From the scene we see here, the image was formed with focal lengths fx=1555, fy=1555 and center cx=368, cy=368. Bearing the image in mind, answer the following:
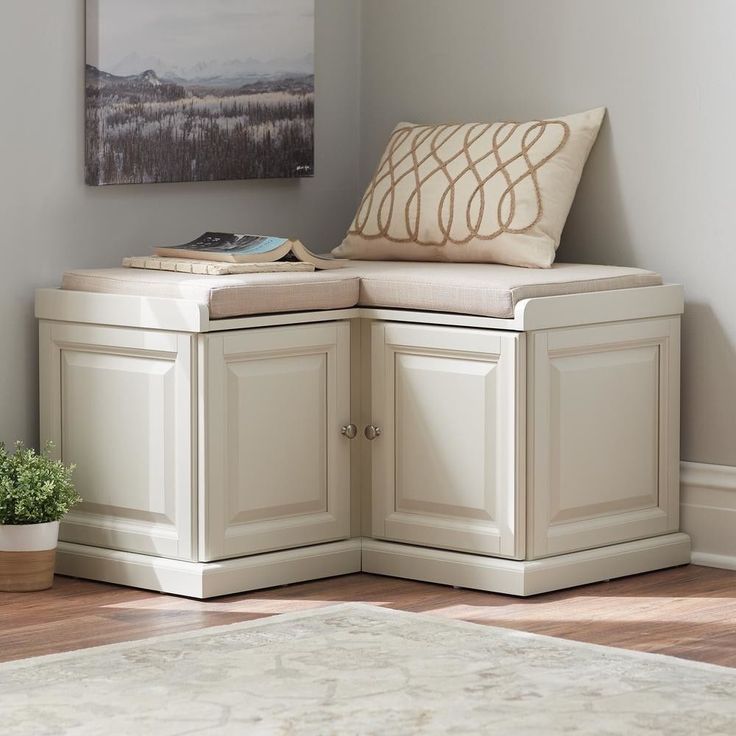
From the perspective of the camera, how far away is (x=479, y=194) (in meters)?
3.40

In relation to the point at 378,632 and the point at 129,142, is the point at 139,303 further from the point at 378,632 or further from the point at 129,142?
the point at 378,632

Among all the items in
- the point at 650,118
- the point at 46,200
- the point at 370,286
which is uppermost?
the point at 650,118

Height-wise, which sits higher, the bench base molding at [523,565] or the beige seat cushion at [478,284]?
the beige seat cushion at [478,284]

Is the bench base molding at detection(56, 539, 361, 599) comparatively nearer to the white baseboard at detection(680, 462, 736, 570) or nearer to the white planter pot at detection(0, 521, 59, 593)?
the white planter pot at detection(0, 521, 59, 593)

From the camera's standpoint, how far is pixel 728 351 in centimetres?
330

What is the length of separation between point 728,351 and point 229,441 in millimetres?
1088

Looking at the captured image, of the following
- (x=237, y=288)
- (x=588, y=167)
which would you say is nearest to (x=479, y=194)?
(x=588, y=167)

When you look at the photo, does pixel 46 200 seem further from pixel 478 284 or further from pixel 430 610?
pixel 430 610

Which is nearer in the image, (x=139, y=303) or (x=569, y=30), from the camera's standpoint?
(x=139, y=303)

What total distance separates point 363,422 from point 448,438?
22cm

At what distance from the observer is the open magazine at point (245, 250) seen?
3193mm

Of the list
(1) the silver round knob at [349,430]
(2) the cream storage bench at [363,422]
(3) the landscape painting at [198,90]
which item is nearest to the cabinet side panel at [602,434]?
(2) the cream storage bench at [363,422]

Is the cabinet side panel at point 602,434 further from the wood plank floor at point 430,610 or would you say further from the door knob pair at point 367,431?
the door knob pair at point 367,431

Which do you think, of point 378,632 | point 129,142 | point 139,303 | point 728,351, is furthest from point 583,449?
point 129,142
